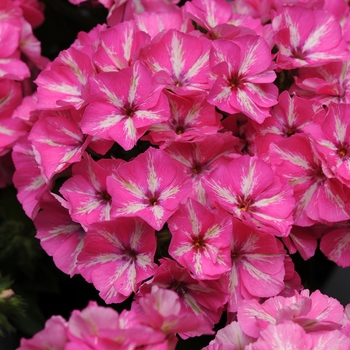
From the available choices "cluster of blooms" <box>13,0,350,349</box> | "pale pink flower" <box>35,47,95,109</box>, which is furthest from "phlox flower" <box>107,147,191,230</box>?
"pale pink flower" <box>35,47,95,109</box>

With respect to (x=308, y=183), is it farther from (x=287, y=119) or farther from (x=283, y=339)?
(x=283, y=339)

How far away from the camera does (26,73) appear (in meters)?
0.74

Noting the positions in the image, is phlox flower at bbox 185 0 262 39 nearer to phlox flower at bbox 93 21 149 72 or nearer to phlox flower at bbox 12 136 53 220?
phlox flower at bbox 93 21 149 72

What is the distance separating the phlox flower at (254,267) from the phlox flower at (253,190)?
0.02m

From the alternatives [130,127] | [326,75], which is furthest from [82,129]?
[326,75]

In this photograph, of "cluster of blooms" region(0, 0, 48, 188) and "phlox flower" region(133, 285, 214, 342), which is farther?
"cluster of blooms" region(0, 0, 48, 188)

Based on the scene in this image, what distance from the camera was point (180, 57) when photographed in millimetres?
633

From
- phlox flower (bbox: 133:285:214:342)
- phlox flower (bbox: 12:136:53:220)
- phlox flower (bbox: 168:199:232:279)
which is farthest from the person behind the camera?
phlox flower (bbox: 12:136:53:220)

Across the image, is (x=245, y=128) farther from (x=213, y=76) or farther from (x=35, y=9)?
(x=35, y=9)

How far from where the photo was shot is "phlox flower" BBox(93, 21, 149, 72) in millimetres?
629

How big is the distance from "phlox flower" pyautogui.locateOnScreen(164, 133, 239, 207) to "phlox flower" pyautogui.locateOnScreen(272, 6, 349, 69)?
12 centimetres

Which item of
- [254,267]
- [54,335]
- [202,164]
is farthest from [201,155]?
[54,335]

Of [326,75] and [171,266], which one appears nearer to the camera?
[171,266]

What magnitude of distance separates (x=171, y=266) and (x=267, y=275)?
0.29 feet
